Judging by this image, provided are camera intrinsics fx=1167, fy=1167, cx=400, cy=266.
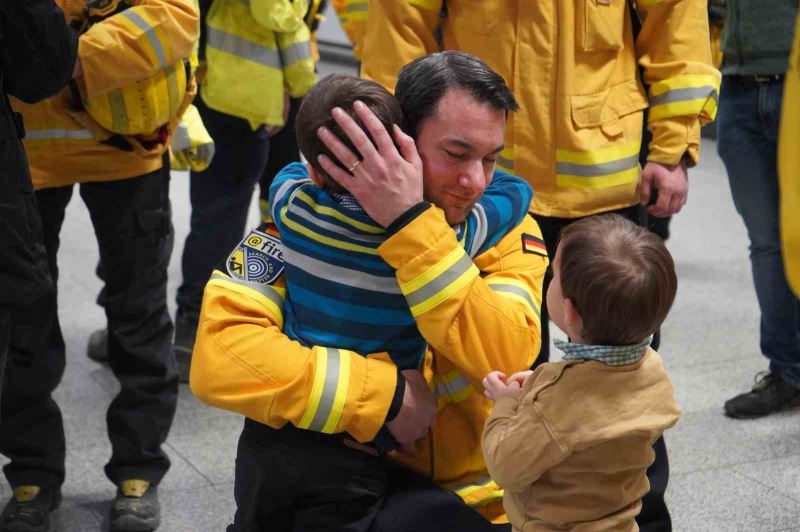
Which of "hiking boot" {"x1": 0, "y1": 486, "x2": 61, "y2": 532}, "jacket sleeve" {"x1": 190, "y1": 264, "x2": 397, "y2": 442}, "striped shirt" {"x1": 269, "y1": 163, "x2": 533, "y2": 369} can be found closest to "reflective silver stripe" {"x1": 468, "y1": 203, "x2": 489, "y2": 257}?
"striped shirt" {"x1": 269, "y1": 163, "x2": 533, "y2": 369}

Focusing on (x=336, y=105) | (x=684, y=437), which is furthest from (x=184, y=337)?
(x=336, y=105)

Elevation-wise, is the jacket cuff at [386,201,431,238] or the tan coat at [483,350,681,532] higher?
the jacket cuff at [386,201,431,238]

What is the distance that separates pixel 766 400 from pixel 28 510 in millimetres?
1990

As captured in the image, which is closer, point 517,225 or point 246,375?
point 246,375

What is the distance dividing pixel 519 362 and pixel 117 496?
51.0 inches

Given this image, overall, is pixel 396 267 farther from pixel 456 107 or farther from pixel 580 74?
pixel 580 74

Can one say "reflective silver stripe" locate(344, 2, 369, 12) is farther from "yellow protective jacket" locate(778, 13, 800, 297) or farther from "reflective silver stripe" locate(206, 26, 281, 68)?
"yellow protective jacket" locate(778, 13, 800, 297)

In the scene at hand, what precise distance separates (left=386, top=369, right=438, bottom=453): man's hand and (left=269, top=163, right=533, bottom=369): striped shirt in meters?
0.05

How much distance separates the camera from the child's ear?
1.55 m

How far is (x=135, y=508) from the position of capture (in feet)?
8.54

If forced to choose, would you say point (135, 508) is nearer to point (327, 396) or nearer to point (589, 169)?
point (327, 396)

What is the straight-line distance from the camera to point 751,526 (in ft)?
8.79

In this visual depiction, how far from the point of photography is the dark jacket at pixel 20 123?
6.39 feet

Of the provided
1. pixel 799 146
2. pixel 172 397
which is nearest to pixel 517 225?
pixel 799 146
